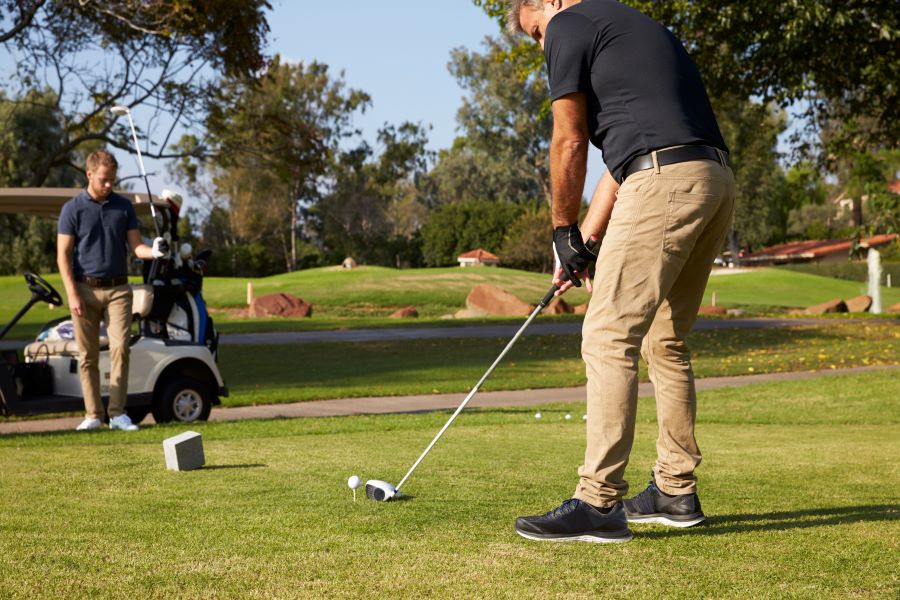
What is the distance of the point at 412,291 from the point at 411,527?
127ft

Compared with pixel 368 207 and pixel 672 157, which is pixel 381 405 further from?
pixel 368 207

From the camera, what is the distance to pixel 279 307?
35.1m

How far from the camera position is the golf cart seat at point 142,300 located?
995 centimetres

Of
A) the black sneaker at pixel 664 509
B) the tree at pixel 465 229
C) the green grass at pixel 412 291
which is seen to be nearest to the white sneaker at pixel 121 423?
the black sneaker at pixel 664 509

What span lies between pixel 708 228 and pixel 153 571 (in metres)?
2.40

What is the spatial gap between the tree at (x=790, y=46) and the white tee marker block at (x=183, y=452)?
14015 millimetres

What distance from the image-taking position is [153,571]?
3459mm

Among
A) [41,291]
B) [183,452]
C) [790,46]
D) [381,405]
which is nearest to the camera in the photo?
[183,452]

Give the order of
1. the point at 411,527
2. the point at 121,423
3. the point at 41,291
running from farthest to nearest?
the point at 41,291
the point at 121,423
the point at 411,527

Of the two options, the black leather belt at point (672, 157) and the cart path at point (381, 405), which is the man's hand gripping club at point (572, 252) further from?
the cart path at point (381, 405)

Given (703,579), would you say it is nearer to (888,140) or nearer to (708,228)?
(708,228)

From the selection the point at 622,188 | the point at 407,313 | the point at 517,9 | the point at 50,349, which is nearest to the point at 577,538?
the point at 622,188

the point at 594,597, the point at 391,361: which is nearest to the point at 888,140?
the point at 391,361

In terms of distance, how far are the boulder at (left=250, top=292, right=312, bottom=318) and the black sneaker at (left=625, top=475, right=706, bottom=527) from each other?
101 ft
